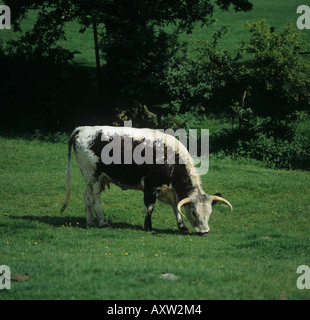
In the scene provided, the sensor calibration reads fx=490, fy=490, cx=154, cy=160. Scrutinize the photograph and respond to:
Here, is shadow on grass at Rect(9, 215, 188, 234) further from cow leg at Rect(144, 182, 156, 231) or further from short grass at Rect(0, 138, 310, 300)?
cow leg at Rect(144, 182, 156, 231)

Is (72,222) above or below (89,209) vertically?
below

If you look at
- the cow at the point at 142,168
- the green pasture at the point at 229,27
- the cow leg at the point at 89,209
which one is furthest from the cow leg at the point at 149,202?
the green pasture at the point at 229,27

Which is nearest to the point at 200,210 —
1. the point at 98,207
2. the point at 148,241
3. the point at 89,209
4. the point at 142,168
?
the point at 148,241

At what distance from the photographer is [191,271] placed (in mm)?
7562

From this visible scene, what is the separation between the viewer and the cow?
11641 millimetres

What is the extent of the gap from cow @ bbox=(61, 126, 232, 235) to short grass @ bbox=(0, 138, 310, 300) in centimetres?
71

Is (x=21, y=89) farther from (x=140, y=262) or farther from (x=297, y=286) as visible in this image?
(x=297, y=286)

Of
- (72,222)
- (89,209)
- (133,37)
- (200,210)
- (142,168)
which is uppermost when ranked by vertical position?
(133,37)

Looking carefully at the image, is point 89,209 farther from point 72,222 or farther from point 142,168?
point 142,168

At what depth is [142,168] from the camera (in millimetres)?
11711

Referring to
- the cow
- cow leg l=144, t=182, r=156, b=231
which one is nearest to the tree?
the cow

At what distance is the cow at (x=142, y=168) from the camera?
458 inches

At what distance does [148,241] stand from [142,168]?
205 cm
